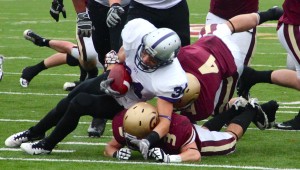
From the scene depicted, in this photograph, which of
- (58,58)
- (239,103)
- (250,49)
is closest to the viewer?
(239,103)

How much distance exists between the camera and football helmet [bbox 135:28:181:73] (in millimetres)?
5914

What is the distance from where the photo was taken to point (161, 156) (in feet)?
19.4

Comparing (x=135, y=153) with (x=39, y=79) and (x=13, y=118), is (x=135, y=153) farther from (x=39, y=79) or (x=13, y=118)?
(x=39, y=79)

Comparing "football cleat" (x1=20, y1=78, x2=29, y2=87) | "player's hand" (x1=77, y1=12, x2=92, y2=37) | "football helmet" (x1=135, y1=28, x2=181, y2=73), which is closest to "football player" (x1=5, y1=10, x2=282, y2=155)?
"football helmet" (x1=135, y1=28, x2=181, y2=73)

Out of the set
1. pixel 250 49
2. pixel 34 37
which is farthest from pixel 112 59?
pixel 34 37

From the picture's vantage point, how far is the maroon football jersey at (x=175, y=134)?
6055 millimetres

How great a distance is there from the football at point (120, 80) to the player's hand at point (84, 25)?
43.4 inches

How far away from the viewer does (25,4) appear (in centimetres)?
2333

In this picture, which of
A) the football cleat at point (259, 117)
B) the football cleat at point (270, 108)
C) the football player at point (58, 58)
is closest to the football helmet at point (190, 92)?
the football cleat at point (259, 117)

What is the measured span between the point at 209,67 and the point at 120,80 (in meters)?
0.64

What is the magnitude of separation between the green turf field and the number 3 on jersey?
570mm

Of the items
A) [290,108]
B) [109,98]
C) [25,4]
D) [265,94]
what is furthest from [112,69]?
[25,4]

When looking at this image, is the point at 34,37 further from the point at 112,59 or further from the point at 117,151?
the point at 117,151

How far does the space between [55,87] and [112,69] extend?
12.8 feet
